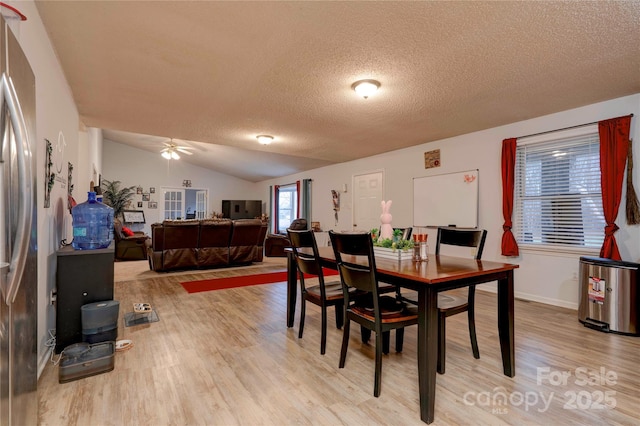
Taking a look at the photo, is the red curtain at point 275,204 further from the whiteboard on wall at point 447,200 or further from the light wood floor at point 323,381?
the light wood floor at point 323,381

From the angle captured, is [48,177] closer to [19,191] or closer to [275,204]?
[19,191]

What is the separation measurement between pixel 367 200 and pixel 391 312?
180 inches

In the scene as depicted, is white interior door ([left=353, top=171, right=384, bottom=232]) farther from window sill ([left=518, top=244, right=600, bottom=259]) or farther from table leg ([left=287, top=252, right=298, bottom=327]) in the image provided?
table leg ([left=287, top=252, right=298, bottom=327])

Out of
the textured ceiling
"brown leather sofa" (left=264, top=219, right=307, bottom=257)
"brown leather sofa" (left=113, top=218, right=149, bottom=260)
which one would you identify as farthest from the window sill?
"brown leather sofa" (left=113, top=218, right=149, bottom=260)

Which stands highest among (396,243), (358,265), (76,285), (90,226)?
Answer: (90,226)

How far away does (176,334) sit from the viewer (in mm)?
2760

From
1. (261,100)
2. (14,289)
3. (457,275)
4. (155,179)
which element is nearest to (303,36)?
(261,100)

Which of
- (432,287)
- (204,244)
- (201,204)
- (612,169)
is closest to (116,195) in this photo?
(201,204)

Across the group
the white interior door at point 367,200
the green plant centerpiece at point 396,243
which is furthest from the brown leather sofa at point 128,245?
the green plant centerpiece at point 396,243

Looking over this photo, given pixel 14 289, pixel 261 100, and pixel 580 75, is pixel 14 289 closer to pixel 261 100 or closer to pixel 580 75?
pixel 261 100

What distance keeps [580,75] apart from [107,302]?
442 centimetres

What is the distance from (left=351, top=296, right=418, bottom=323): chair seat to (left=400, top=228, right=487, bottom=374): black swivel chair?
0.57 ft

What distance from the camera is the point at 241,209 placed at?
11.0 metres

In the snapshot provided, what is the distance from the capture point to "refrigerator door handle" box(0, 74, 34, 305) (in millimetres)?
1024
